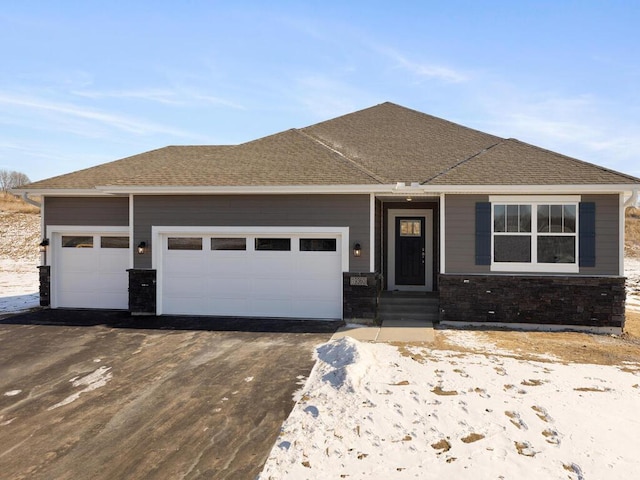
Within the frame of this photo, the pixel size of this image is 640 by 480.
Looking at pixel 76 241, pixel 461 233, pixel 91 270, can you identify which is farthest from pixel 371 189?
pixel 76 241

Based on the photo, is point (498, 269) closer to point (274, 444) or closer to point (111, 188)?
point (274, 444)

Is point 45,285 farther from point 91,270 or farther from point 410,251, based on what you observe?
point 410,251

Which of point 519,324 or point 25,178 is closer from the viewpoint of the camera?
point 519,324

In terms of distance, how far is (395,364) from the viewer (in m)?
6.62

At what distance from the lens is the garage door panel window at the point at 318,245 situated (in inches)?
406

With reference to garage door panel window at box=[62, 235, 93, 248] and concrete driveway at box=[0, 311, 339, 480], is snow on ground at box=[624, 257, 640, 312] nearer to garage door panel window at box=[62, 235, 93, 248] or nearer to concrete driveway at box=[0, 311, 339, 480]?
concrete driveway at box=[0, 311, 339, 480]

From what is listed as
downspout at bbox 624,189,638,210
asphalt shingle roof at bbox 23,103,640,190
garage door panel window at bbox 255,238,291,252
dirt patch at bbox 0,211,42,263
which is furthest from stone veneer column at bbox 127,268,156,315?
dirt patch at bbox 0,211,42,263

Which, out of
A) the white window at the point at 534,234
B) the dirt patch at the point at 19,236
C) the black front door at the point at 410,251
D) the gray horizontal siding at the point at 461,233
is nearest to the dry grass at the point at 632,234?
the black front door at the point at 410,251

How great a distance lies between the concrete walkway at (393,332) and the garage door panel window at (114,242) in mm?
6370

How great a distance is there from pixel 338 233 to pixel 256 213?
2.06m

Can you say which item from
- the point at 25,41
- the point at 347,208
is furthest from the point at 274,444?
the point at 25,41

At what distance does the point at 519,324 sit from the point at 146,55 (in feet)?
36.0

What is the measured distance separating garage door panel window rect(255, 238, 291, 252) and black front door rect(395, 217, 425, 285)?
12.1 ft

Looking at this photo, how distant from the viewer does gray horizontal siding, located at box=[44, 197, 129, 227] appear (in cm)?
1146
